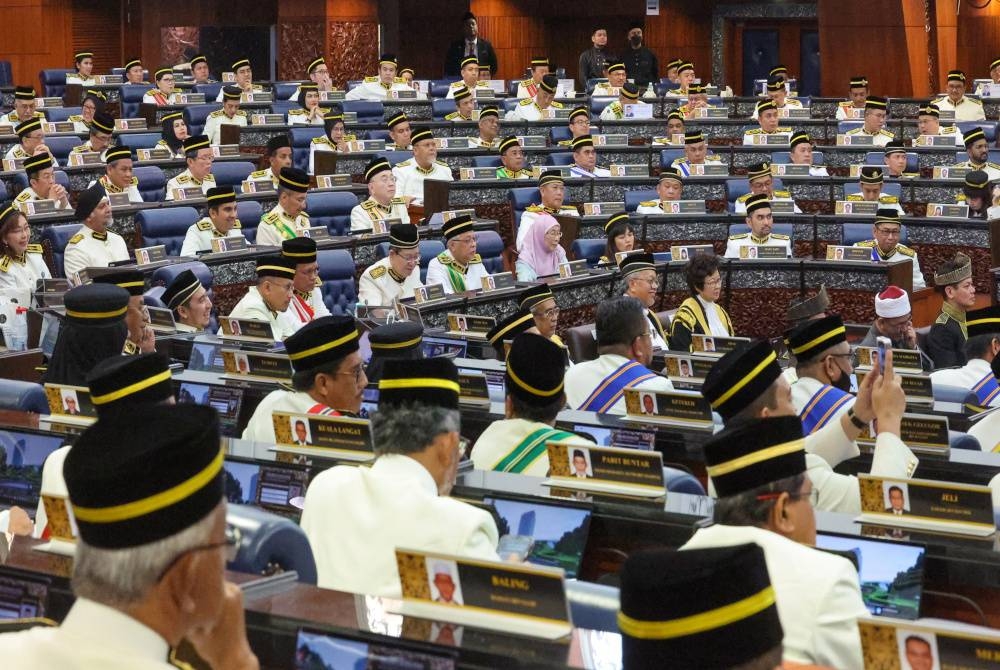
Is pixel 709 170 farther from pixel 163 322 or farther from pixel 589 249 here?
pixel 163 322

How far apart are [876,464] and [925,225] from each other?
342 inches

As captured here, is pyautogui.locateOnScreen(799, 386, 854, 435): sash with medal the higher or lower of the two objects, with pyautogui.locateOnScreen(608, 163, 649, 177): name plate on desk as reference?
lower

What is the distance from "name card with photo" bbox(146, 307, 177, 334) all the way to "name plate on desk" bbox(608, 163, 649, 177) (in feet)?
23.2

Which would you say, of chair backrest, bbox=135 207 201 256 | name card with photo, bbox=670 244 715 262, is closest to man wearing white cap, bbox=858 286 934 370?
name card with photo, bbox=670 244 715 262

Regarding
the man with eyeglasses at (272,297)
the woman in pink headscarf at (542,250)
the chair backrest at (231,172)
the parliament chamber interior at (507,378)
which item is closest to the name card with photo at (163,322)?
the parliament chamber interior at (507,378)

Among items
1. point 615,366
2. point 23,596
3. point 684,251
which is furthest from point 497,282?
point 23,596

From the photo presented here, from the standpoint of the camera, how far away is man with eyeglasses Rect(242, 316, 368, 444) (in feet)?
14.6

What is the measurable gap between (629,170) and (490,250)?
3.32 meters

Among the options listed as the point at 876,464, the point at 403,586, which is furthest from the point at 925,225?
the point at 403,586

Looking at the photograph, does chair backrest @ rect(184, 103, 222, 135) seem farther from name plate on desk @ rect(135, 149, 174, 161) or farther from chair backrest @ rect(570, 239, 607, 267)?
chair backrest @ rect(570, 239, 607, 267)

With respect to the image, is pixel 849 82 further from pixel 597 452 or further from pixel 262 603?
pixel 262 603

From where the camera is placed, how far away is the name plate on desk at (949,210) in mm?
12305

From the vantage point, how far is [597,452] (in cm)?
384

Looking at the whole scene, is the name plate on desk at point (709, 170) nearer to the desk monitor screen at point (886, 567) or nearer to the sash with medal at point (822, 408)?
the sash with medal at point (822, 408)
